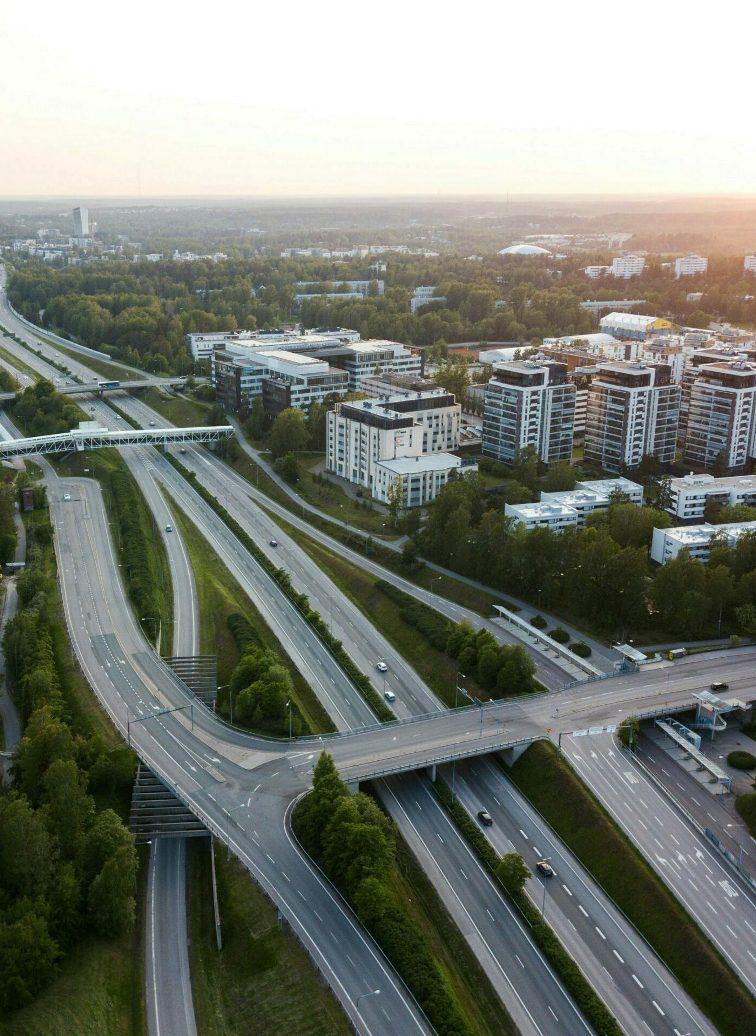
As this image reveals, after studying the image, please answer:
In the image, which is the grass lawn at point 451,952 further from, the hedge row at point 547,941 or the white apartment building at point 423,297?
the white apartment building at point 423,297

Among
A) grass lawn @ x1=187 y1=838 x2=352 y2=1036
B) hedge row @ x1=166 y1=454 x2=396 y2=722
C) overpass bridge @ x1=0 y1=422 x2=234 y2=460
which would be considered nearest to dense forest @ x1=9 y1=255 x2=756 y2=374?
overpass bridge @ x1=0 y1=422 x2=234 y2=460

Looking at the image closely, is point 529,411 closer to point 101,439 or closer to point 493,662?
point 493,662

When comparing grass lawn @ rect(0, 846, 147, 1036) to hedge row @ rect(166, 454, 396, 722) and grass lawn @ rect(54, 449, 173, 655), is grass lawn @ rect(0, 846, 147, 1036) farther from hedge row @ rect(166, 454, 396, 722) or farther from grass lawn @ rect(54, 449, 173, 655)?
grass lawn @ rect(54, 449, 173, 655)

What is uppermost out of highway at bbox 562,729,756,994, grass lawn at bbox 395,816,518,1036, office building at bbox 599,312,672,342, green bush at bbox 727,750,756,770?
office building at bbox 599,312,672,342

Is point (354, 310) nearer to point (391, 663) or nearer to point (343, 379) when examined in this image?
point (343, 379)

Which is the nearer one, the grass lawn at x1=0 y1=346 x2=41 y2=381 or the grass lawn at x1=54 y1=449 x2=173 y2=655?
the grass lawn at x1=54 y1=449 x2=173 y2=655

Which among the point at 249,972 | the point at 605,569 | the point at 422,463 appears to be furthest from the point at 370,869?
→ the point at 422,463

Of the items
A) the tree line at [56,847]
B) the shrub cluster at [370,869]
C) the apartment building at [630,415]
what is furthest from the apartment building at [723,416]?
the tree line at [56,847]
